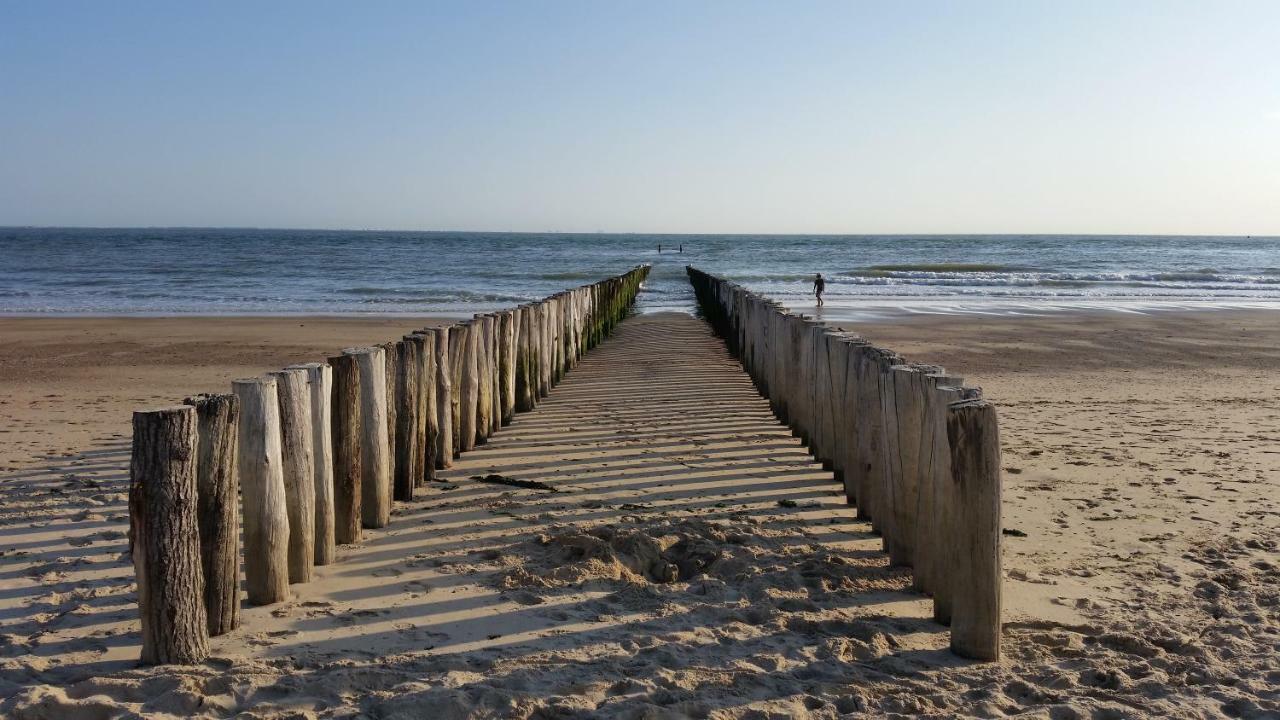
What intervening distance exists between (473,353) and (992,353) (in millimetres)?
9865

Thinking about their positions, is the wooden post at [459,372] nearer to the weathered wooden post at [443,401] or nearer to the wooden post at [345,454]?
the weathered wooden post at [443,401]

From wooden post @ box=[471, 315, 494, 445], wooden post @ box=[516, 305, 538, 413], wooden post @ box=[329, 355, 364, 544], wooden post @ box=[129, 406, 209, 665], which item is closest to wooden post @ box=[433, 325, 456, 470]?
wooden post @ box=[471, 315, 494, 445]

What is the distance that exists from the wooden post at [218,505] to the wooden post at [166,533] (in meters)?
0.12

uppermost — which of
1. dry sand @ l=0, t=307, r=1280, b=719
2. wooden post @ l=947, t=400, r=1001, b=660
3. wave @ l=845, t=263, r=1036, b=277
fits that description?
wave @ l=845, t=263, r=1036, b=277

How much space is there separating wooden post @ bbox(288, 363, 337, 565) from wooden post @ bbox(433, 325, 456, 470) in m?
1.91

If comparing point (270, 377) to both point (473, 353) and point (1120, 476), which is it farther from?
point (1120, 476)

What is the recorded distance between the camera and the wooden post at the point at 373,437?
5.38m

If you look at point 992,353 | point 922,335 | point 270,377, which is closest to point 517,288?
point 922,335

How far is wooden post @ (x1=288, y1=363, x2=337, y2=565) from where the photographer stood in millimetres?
4719

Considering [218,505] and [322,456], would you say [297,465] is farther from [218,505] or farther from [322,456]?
[218,505]

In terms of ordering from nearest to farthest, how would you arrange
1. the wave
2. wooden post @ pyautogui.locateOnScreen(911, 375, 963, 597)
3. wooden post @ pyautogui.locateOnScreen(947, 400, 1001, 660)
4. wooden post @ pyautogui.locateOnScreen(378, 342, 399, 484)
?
wooden post @ pyautogui.locateOnScreen(947, 400, 1001, 660), wooden post @ pyautogui.locateOnScreen(911, 375, 963, 597), wooden post @ pyautogui.locateOnScreen(378, 342, 399, 484), the wave

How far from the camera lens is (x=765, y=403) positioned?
10.1 metres

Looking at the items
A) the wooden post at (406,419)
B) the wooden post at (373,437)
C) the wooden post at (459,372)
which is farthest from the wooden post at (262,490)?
the wooden post at (459,372)

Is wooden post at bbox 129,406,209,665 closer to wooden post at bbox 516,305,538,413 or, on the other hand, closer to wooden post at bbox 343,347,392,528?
wooden post at bbox 343,347,392,528
